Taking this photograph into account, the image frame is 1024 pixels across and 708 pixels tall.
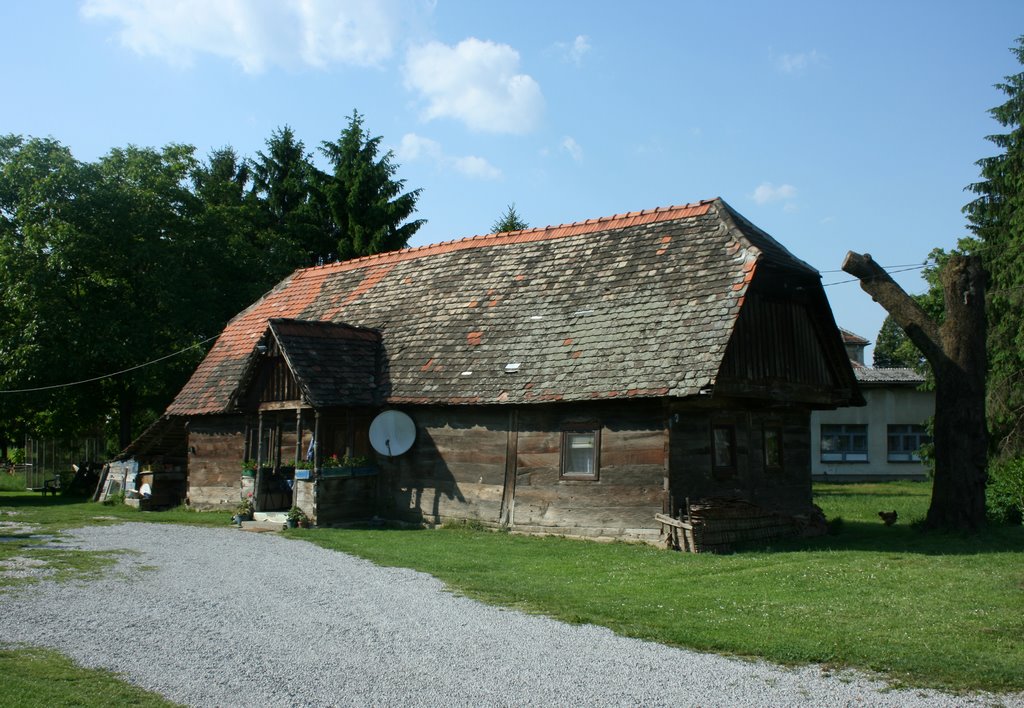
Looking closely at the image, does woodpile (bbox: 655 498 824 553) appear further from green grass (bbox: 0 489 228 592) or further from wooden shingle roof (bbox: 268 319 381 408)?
green grass (bbox: 0 489 228 592)

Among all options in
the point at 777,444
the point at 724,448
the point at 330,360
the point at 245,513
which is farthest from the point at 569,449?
the point at 245,513

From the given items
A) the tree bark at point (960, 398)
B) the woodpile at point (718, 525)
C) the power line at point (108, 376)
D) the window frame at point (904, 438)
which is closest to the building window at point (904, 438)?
the window frame at point (904, 438)

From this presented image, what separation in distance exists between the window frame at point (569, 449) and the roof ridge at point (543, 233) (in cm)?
573

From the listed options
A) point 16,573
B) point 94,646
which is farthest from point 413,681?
point 16,573

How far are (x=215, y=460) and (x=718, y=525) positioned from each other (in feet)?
47.0

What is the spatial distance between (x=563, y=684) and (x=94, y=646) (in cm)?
442

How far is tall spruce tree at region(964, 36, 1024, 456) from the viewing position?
25.8 meters

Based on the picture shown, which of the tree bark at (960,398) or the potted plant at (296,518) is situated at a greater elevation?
the tree bark at (960,398)

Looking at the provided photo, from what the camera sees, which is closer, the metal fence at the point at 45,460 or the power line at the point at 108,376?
the power line at the point at 108,376

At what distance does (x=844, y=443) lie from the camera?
4331 centimetres

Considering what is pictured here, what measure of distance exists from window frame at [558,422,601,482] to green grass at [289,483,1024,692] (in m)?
1.30

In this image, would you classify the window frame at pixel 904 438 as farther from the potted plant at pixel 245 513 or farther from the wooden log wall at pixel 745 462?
the potted plant at pixel 245 513

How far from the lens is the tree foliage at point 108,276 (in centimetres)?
3175

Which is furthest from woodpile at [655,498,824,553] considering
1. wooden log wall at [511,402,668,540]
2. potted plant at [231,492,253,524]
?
potted plant at [231,492,253,524]
